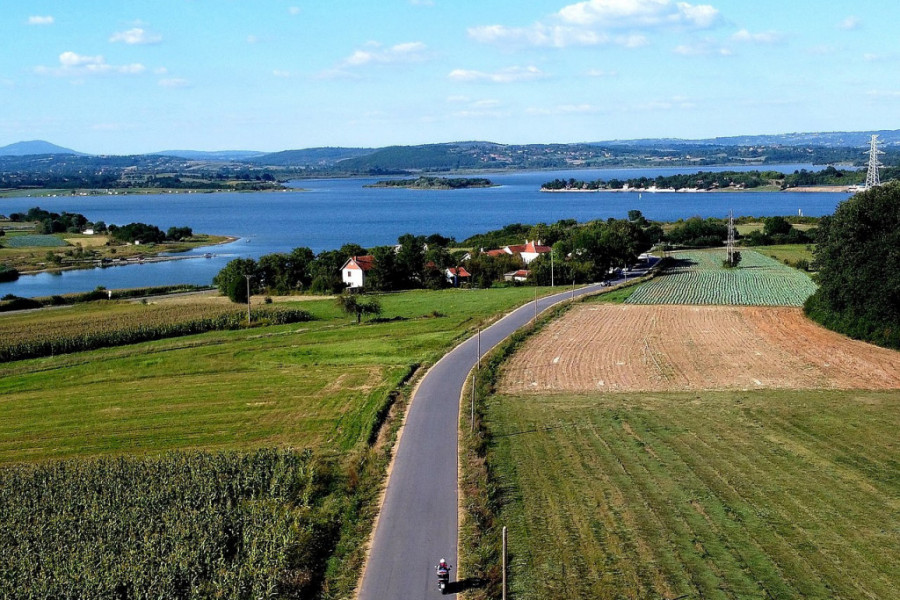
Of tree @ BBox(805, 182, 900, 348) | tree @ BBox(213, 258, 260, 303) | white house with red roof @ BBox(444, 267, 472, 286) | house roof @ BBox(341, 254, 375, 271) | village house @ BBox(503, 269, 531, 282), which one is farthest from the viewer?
white house with red roof @ BBox(444, 267, 472, 286)

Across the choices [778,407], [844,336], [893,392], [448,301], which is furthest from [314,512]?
[448,301]

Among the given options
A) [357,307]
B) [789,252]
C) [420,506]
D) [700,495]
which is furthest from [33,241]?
[700,495]

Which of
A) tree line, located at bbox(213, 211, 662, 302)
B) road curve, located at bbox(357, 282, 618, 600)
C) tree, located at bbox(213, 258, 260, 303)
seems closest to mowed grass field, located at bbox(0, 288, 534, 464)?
road curve, located at bbox(357, 282, 618, 600)

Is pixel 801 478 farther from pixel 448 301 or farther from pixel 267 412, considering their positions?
pixel 448 301

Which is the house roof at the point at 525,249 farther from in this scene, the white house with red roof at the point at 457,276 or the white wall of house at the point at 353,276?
the white wall of house at the point at 353,276

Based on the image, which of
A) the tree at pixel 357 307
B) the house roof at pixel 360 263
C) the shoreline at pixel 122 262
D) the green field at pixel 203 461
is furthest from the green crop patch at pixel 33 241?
the green field at pixel 203 461

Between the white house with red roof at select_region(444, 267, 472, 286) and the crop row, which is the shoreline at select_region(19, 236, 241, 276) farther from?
the white house with red roof at select_region(444, 267, 472, 286)

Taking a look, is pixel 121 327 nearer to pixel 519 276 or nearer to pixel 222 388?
pixel 222 388
